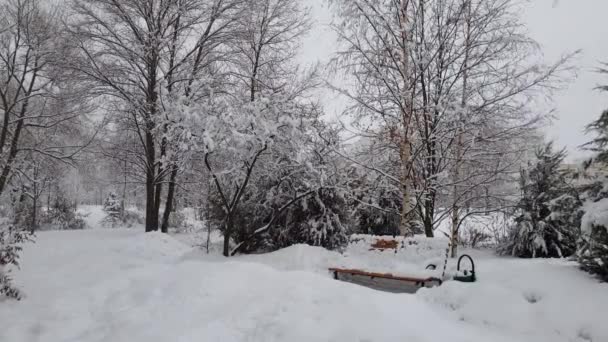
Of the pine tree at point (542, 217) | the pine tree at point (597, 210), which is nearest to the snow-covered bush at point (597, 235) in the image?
the pine tree at point (597, 210)

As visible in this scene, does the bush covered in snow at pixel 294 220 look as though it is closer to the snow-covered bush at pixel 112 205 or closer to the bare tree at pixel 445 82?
the bare tree at pixel 445 82

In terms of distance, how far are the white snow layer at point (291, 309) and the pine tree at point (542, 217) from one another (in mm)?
2577

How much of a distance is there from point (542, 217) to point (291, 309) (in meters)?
5.94

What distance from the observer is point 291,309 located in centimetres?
376

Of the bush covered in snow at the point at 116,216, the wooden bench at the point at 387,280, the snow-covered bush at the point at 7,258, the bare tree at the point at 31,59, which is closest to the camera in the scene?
the snow-covered bush at the point at 7,258

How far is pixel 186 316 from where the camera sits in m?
3.87

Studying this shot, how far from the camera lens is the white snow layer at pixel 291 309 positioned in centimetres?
341

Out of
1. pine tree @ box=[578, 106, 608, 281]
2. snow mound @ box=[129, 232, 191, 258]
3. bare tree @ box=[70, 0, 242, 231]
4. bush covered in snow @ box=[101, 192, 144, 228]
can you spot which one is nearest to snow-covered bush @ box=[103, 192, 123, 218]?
bush covered in snow @ box=[101, 192, 144, 228]

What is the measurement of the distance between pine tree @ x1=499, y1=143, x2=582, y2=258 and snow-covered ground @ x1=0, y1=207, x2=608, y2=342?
9.55 feet

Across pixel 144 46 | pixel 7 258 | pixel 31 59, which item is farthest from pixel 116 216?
pixel 7 258

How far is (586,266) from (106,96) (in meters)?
12.3

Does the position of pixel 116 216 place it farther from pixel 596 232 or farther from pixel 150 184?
pixel 596 232

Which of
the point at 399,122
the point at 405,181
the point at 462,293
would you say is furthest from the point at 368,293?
the point at 399,122

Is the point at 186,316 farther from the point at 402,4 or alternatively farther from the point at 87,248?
the point at 402,4
